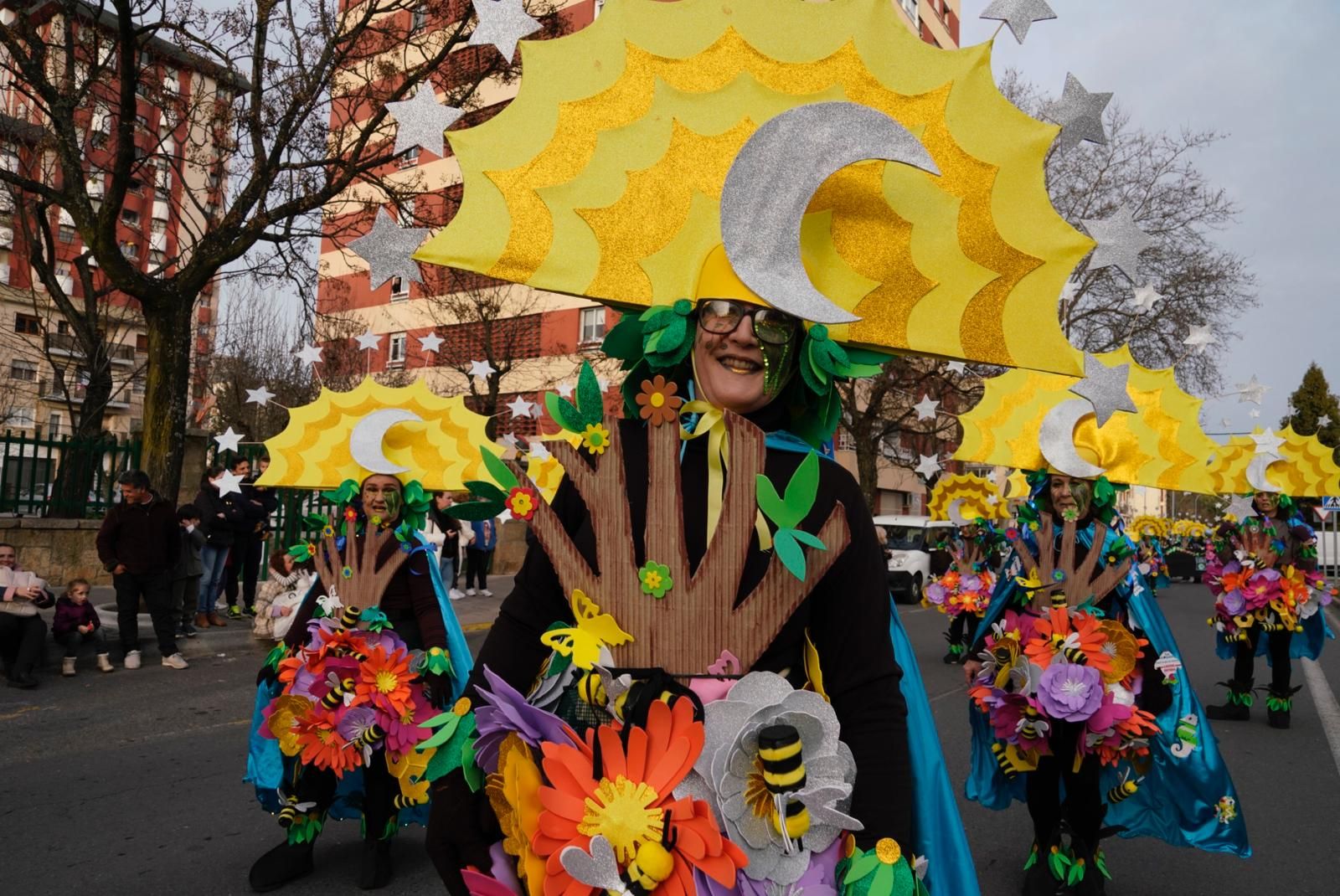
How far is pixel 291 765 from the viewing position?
4668mm

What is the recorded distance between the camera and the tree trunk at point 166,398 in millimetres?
11289

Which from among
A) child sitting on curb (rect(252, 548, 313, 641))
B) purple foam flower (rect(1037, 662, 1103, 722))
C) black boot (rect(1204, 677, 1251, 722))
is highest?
child sitting on curb (rect(252, 548, 313, 641))

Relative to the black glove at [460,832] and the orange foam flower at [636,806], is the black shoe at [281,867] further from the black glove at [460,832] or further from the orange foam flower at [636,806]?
the orange foam flower at [636,806]

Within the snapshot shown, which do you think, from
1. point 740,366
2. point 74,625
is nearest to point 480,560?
point 74,625

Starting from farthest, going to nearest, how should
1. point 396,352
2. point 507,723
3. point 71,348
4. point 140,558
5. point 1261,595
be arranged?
point 396,352
point 71,348
point 140,558
point 1261,595
point 507,723

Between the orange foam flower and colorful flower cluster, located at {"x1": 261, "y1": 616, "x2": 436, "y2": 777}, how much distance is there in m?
2.95

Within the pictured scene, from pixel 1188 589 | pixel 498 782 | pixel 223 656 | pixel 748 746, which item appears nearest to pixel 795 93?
pixel 748 746

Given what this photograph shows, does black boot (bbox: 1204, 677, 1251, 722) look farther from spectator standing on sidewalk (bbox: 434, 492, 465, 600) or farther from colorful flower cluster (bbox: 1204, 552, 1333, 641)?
spectator standing on sidewalk (bbox: 434, 492, 465, 600)

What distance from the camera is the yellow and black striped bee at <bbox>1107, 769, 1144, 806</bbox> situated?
442 cm

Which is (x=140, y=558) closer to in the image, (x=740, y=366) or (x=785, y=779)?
(x=740, y=366)

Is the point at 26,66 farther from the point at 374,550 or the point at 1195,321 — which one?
the point at 1195,321

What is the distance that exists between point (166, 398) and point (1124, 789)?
33.9ft

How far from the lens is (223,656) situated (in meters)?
10.4

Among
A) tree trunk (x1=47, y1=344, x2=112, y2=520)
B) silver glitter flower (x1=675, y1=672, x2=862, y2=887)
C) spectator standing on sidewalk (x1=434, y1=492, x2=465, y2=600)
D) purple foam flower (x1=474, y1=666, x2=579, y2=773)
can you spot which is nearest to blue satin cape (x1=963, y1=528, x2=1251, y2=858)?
silver glitter flower (x1=675, y1=672, x2=862, y2=887)
